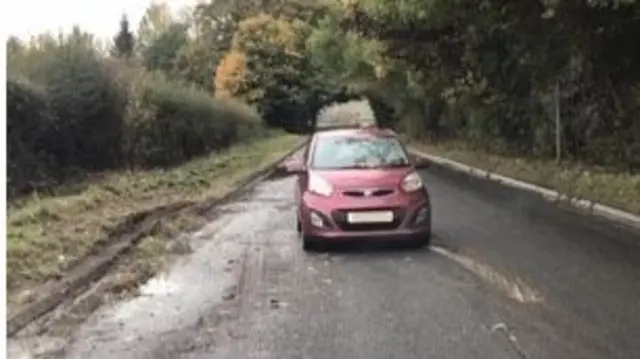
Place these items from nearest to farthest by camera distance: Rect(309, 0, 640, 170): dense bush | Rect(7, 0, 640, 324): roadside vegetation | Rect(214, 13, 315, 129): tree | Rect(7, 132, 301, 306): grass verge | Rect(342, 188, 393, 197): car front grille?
Rect(7, 132, 301, 306): grass verge → Rect(342, 188, 393, 197): car front grille → Rect(7, 0, 640, 324): roadside vegetation → Rect(309, 0, 640, 170): dense bush → Rect(214, 13, 315, 129): tree

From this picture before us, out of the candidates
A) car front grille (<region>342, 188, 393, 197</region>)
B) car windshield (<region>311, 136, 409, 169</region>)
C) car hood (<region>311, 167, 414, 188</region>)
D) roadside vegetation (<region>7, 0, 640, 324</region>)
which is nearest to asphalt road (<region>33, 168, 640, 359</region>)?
car front grille (<region>342, 188, 393, 197</region>)

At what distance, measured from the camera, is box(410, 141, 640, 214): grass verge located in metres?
17.1

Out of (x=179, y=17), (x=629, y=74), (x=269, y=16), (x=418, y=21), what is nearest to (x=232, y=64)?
(x=269, y=16)

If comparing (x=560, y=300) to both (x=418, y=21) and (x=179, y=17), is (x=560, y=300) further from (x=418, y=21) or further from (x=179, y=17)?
(x=179, y=17)

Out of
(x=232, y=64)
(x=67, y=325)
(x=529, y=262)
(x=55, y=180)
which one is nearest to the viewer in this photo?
(x=67, y=325)

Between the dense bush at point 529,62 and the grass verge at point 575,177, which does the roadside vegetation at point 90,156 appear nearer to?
the dense bush at point 529,62

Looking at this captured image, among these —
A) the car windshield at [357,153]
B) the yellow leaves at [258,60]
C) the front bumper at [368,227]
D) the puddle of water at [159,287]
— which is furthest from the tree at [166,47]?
the puddle of water at [159,287]

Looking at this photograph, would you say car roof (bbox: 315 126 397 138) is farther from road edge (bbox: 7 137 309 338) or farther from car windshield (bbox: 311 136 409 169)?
road edge (bbox: 7 137 309 338)

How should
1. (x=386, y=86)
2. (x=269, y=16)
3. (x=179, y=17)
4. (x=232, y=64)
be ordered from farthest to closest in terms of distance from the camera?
(x=179, y=17) < (x=269, y=16) < (x=232, y=64) < (x=386, y=86)

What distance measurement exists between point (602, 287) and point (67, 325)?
16.2 feet

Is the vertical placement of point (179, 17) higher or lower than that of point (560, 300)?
higher

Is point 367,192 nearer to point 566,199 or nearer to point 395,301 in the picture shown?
point 395,301

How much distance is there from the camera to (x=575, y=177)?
20.7 meters

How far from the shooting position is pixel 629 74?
63.9 ft
